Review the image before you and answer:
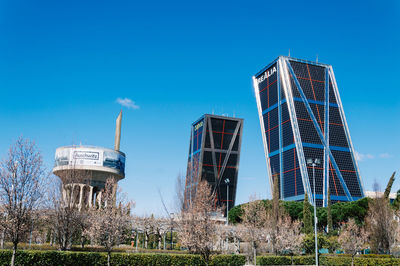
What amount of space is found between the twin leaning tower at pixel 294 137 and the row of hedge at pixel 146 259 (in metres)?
66.2

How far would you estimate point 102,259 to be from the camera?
28531 mm

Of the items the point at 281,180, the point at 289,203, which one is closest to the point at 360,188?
the point at 281,180

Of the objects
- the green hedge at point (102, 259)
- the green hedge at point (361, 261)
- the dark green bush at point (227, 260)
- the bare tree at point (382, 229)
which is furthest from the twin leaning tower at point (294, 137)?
the green hedge at point (102, 259)

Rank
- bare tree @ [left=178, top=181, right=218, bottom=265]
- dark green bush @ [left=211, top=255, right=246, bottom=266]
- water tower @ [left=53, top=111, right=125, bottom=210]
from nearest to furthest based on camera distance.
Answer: bare tree @ [left=178, top=181, right=218, bottom=265] → dark green bush @ [left=211, top=255, right=246, bottom=266] → water tower @ [left=53, top=111, right=125, bottom=210]

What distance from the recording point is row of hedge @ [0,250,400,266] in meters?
25.4

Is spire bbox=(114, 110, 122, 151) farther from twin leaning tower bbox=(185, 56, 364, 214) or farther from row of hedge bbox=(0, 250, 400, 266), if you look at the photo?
row of hedge bbox=(0, 250, 400, 266)

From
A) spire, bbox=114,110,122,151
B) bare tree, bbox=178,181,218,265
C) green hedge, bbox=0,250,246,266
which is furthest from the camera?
spire, bbox=114,110,122,151

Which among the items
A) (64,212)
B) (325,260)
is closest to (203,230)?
(64,212)

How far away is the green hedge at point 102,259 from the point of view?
991 inches

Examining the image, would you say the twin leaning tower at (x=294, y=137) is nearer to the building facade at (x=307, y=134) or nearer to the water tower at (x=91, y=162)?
the building facade at (x=307, y=134)

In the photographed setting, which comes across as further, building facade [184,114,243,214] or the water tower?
building facade [184,114,243,214]

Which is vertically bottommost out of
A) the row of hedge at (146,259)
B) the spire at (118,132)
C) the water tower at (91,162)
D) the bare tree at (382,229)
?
the row of hedge at (146,259)

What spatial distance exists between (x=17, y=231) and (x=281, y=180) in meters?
107

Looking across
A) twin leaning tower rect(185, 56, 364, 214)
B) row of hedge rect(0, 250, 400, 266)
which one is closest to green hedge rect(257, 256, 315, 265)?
row of hedge rect(0, 250, 400, 266)
